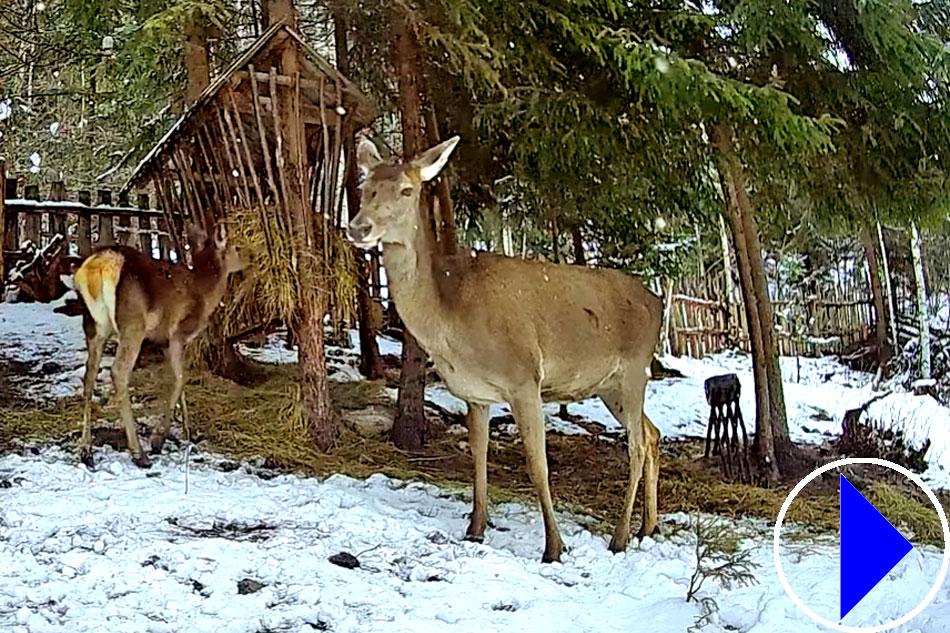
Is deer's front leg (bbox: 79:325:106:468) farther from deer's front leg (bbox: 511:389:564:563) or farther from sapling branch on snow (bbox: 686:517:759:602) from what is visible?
sapling branch on snow (bbox: 686:517:759:602)

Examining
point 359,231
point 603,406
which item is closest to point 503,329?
point 359,231

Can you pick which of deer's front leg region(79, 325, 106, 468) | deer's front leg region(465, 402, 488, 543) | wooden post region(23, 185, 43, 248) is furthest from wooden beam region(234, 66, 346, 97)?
wooden post region(23, 185, 43, 248)

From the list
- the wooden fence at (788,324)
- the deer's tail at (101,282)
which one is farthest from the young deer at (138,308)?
the wooden fence at (788,324)

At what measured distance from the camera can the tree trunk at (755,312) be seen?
807cm

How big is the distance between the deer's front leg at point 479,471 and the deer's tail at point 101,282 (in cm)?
279

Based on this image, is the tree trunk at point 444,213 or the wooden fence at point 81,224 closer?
the tree trunk at point 444,213

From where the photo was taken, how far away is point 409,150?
7691 mm

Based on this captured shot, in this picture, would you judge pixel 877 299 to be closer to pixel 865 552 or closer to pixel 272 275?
pixel 272 275

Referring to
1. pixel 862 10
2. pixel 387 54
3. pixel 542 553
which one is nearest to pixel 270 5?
pixel 387 54

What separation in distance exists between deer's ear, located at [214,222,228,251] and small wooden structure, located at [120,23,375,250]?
186 millimetres

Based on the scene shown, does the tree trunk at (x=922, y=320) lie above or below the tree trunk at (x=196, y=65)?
below

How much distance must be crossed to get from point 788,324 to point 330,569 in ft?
56.2

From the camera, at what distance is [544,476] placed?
5.23m

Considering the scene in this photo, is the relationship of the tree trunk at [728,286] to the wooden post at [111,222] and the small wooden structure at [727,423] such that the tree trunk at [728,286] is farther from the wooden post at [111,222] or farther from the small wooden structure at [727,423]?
the wooden post at [111,222]
